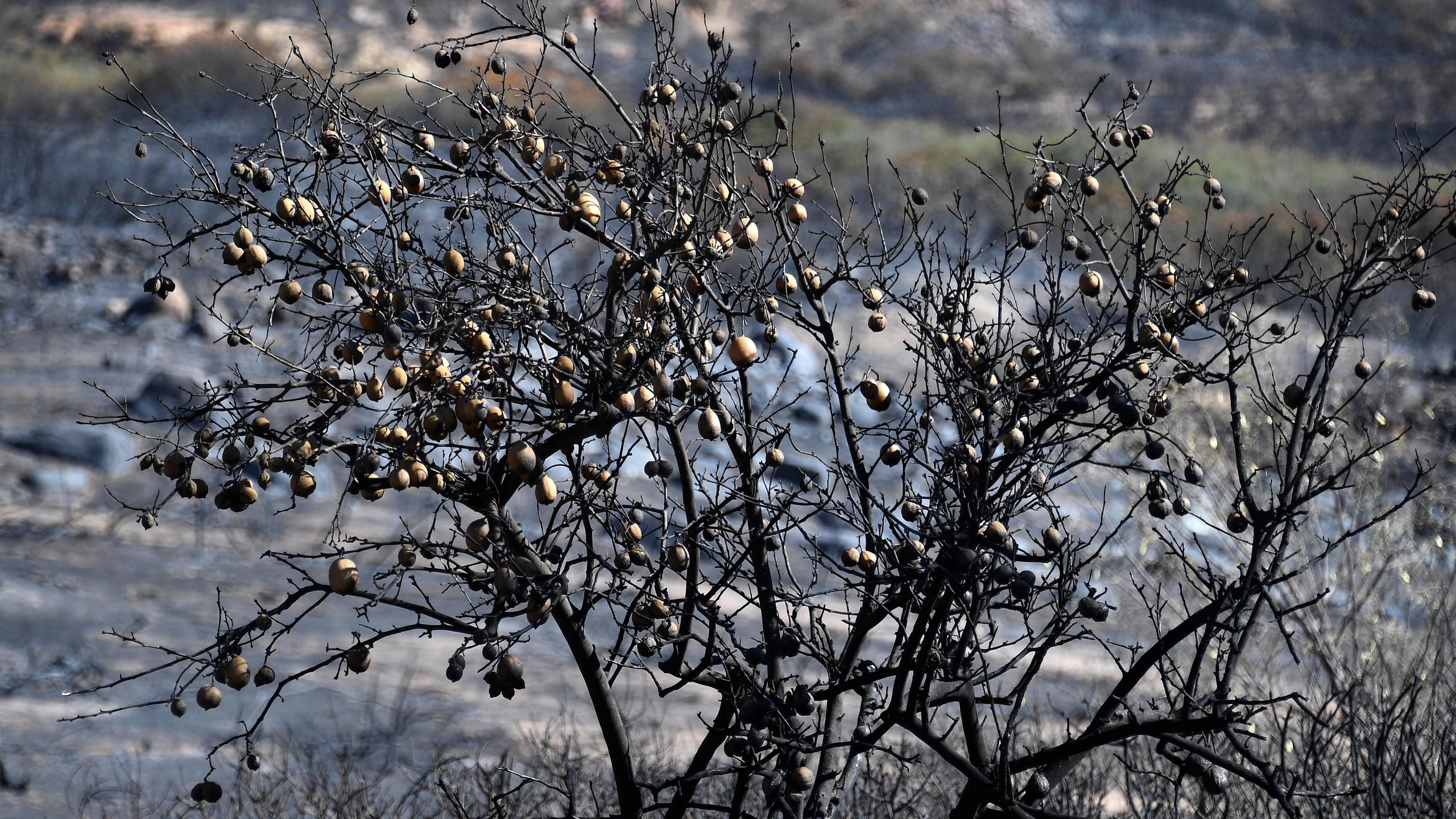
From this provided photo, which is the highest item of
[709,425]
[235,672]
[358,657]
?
[709,425]

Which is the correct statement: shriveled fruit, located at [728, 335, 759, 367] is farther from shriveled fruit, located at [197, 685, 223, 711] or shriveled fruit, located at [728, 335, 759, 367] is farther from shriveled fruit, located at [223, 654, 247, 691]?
shriveled fruit, located at [197, 685, 223, 711]

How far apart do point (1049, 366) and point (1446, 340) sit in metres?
19.7

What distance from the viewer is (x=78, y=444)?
597 inches

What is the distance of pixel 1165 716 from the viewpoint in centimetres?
340

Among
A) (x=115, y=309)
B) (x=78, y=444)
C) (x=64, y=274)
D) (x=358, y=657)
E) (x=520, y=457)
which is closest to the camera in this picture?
(x=520, y=457)

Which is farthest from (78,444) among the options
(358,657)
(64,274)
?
(358,657)

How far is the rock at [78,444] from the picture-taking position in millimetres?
15102

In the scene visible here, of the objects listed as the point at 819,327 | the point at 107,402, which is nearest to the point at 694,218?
the point at 819,327

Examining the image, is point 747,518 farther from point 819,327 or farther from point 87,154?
point 87,154

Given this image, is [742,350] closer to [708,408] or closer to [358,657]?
[708,408]

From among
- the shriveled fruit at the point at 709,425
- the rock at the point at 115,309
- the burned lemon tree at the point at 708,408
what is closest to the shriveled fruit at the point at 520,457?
the burned lemon tree at the point at 708,408

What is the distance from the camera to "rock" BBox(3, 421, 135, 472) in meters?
15.1

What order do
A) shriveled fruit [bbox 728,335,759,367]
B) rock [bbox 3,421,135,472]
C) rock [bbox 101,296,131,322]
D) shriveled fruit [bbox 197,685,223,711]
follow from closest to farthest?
shriveled fruit [bbox 728,335,759,367], shriveled fruit [bbox 197,685,223,711], rock [bbox 3,421,135,472], rock [bbox 101,296,131,322]

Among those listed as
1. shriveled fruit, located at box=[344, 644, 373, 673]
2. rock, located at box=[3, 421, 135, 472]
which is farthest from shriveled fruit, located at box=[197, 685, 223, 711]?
rock, located at box=[3, 421, 135, 472]
